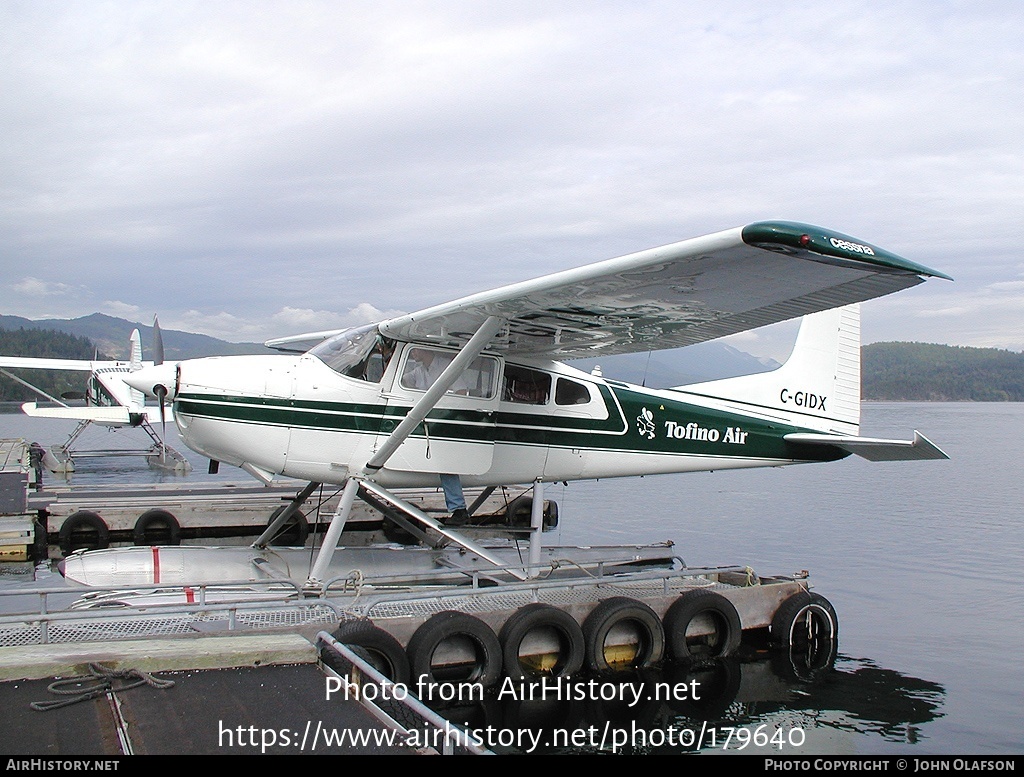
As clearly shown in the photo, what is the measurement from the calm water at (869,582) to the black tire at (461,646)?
426mm

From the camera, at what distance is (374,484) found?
28.6 ft

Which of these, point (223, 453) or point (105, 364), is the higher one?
point (105, 364)

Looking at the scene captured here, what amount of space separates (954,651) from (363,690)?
8.36 m

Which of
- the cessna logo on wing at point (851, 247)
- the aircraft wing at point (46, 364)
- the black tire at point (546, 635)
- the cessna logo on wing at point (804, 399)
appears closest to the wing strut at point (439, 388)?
the black tire at point (546, 635)

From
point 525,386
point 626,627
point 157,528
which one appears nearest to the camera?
point 626,627

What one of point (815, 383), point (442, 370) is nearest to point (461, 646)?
point (442, 370)

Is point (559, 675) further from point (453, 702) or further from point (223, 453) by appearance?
point (223, 453)

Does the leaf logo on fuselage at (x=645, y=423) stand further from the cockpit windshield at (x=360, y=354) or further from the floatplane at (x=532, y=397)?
the cockpit windshield at (x=360, y=354)

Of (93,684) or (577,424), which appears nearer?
(93,684)

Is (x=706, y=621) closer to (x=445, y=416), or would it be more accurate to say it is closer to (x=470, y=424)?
(x=470, y=424)

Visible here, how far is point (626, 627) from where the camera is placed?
8000mm

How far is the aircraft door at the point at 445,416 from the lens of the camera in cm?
885

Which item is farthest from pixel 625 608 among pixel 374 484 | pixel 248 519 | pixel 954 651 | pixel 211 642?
pixel 248 519

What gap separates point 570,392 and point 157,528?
24.0 feet
